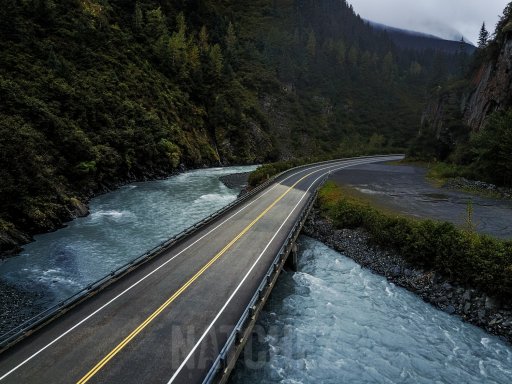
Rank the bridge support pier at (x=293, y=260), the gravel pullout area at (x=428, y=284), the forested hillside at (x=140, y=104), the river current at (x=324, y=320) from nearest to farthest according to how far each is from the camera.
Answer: the river current at (x=324, y=320) < the gravel pullout area at (x=428, y=284) < the bridge support pier at (x=293, y=260) < the forested hillside at (x=140, y=104)

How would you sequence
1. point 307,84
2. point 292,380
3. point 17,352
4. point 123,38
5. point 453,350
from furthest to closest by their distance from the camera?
1. point 307,84
2. point 123,38
3. point 453,350
4. point 292,380
5. point 17,352

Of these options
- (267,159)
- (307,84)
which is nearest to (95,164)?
(267,159)

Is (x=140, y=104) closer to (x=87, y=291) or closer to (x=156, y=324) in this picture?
(x=87, y=291)

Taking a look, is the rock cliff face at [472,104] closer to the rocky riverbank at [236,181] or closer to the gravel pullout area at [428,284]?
the gravel pullout area at [428,284]

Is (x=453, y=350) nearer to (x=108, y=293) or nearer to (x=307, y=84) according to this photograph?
(x=108, y=293)

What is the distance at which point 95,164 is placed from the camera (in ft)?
154

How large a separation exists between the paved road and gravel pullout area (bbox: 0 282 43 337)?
13.2 ft

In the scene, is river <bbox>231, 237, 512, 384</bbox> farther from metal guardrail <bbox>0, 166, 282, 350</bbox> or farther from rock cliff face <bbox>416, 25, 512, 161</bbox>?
rock cliff face <bbox>416, 25, 512, 161</bbox>

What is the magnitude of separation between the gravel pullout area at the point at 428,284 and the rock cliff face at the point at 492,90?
41.6 m

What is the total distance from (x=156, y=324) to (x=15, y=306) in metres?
9.81

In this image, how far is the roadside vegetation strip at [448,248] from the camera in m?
22.1

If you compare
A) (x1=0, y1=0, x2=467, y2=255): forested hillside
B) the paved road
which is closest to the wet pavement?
the paved road

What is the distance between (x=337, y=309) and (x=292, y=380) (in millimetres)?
7413

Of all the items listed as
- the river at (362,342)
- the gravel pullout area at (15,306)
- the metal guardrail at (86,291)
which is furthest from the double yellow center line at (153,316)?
the gravel pullout area at (15,306)
